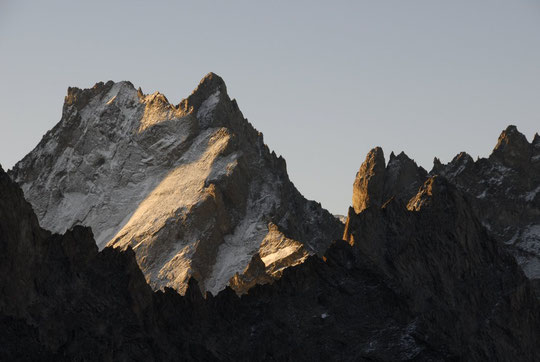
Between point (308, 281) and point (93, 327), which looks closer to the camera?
point (93, 327)

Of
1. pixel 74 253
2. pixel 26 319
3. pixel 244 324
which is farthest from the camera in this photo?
pixel 244 324

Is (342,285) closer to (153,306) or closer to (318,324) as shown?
A: (318,324)

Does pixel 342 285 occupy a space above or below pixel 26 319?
above

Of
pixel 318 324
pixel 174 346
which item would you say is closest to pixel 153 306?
pixel 174 346

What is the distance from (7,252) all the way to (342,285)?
45596 mm

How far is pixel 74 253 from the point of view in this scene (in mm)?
175875

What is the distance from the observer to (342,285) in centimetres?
19850

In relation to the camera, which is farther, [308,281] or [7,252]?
[308,281]

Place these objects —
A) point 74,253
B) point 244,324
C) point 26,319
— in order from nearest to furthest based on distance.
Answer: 1. point 26,319
2. point 74,253
3. point 244,324

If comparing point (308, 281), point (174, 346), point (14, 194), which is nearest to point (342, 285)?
point (308, 281)

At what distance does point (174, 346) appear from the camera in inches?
7126

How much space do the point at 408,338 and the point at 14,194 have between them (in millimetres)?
46398

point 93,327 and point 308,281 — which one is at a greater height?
point 308,281

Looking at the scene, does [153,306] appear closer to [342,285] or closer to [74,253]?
[74,253]
